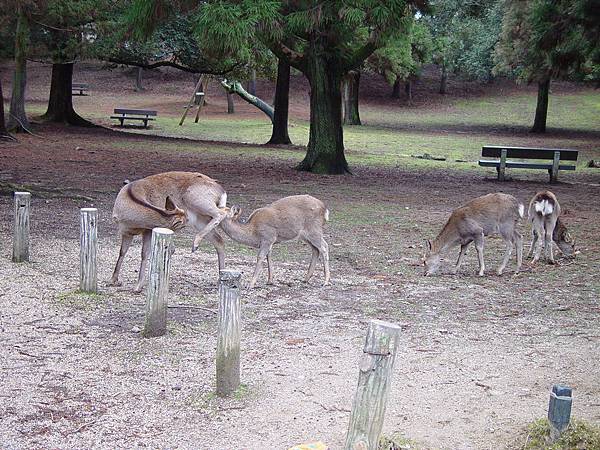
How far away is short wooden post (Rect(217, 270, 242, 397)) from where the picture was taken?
18.9ft

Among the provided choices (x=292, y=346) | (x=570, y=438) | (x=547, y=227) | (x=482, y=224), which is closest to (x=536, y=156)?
(x=547, y=227)

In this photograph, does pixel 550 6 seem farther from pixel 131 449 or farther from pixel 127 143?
pixel 131 449

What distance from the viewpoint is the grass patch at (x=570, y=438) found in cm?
471

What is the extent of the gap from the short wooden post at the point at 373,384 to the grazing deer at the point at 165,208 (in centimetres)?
442

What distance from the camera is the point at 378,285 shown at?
30.6 ft

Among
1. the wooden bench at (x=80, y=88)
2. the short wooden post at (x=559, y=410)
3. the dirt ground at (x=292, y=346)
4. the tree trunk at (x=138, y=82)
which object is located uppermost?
the tree trunk at (x=138, y=82)

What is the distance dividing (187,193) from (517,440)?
4.85m

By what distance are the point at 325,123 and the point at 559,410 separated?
51.0 ft

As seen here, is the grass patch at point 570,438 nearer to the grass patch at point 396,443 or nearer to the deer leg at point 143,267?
the grass patch at point 396,443

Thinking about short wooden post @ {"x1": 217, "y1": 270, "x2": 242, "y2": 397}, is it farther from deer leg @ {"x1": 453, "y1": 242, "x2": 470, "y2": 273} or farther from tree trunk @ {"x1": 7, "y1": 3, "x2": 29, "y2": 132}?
tree trunk @ {"x1": 7, "y1": 3, "x2": 29, "y2": 132}

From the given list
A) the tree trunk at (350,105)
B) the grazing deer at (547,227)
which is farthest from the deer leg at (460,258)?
the tree trunk at (350,105)

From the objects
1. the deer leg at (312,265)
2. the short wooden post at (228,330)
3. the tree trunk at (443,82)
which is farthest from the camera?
the tree trunk at (443,82)

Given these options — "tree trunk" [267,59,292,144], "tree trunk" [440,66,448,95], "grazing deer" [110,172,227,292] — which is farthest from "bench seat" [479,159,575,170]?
"tree trunk" [440,66,448,95]

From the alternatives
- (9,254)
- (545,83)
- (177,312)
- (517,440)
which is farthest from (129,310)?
(545,83)
